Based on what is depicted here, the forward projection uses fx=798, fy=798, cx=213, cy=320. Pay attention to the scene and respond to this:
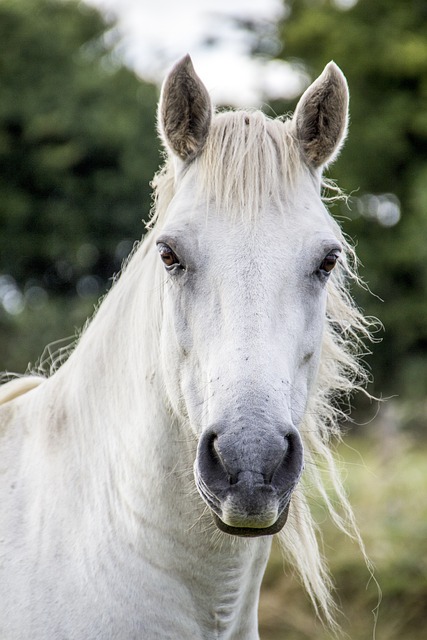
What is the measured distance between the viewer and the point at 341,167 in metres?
23.5

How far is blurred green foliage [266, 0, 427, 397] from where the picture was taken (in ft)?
71.7

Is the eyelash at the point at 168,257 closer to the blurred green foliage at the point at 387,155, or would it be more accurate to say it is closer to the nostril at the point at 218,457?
the nostril at the point at 218,457

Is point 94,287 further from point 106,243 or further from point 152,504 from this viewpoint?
point 152,504

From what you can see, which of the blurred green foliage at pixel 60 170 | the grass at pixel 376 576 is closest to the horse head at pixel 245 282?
the grass at pixel 376 576

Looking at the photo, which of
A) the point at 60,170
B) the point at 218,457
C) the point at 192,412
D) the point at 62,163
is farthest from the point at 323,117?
the point at 60,170

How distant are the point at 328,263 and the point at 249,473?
2.50 ft

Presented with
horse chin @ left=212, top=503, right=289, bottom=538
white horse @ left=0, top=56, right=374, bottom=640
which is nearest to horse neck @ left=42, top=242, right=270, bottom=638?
white horse @ left=0, top=56, right=374, bottom=640

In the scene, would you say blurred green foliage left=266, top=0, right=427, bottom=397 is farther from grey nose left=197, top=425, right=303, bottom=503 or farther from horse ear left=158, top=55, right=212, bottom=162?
grey nose left=197, top=425, right=303, bottom=503

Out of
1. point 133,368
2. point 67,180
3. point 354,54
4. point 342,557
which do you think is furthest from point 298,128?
point 354,54

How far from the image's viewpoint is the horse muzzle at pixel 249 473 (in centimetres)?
202

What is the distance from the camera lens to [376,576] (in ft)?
22.6

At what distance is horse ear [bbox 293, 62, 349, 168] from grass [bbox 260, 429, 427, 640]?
4.31m

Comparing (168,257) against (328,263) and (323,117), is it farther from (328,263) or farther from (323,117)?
(323,117)

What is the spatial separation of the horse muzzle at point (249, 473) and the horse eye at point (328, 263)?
0.58m
